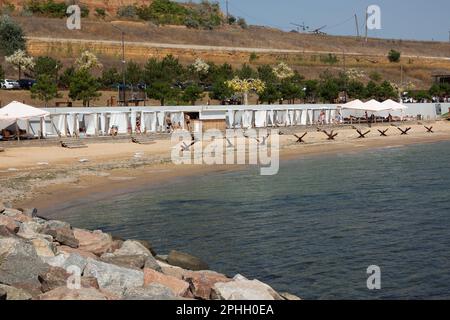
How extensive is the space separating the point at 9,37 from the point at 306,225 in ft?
215

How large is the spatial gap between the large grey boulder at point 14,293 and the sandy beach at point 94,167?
1344cm

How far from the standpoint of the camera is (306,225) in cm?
2059

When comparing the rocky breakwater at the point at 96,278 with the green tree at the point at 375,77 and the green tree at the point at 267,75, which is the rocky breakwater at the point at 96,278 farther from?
the green tree at the point at 375,77

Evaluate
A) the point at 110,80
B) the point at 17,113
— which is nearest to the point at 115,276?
the point at 17,113

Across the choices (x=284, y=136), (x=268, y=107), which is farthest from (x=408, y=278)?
(x=268, y=107)

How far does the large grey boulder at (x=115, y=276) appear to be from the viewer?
1076cm

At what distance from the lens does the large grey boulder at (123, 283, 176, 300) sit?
376 inches

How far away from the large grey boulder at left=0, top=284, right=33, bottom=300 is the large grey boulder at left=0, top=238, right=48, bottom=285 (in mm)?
963

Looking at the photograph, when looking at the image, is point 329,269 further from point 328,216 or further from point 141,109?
Result: point 141,109

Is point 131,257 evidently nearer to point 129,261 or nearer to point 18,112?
point 129,261

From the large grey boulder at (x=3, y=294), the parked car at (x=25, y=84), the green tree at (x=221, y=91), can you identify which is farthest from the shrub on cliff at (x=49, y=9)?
the large grey boulder at (x=3, y=294)

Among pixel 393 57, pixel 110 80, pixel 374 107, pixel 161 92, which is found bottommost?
pixel 374 107
